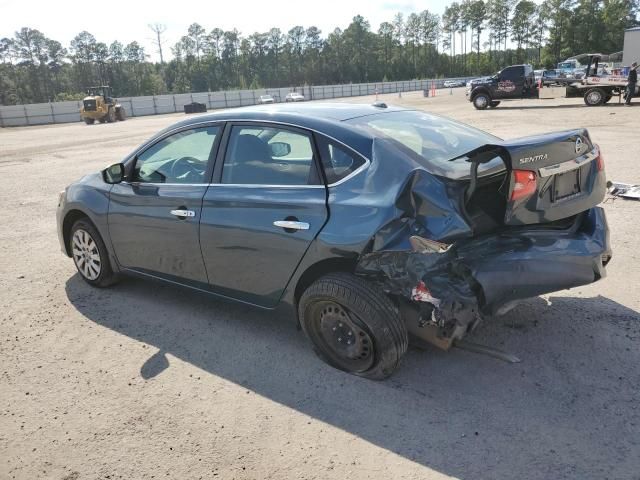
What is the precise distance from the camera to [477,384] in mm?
3270

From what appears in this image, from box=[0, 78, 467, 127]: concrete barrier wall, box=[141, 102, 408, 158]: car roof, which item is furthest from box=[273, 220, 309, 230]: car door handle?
box=[0, 78, 467, 127]: concrete barrier wall

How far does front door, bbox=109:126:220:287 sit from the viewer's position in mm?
4023

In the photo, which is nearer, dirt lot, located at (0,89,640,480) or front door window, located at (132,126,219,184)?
dirt lot, located at (0,89,640,480)

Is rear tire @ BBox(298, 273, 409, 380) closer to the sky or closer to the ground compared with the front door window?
closer to the ground

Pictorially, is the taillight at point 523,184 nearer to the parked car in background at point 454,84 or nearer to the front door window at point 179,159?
the front door window at point 179,159

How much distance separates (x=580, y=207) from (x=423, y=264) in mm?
1057

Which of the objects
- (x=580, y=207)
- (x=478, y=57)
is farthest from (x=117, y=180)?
(x=478, y=57)

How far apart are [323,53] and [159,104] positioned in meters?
82.6

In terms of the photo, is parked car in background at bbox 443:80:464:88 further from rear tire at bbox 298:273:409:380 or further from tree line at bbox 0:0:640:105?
rear tire at bbox 298:273:409:380

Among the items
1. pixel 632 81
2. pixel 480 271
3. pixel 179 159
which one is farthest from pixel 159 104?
pixel 480 271

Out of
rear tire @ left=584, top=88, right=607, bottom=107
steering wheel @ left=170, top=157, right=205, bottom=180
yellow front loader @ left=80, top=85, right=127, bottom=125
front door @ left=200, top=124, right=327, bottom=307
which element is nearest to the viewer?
front door @ left=200, top=124, right=327, bottom=307

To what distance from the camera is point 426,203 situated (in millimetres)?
Answer: 2988

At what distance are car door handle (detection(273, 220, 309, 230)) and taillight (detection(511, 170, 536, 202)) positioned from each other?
4.09 feet

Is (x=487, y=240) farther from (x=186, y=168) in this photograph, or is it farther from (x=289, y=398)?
(x=186, y=168)
